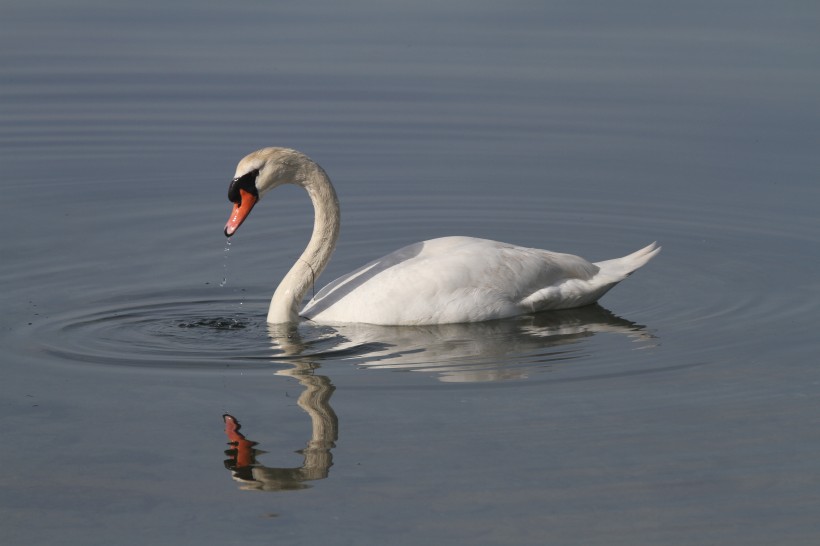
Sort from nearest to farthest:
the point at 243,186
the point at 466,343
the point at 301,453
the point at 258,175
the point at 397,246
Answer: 1. the point at 301,453
2. the point at 466,343
3. the point at 243,186
4. the point at 258,175
5. the point at 397,246

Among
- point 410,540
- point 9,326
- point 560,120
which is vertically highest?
point 560,120

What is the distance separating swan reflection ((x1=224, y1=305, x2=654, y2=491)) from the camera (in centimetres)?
874

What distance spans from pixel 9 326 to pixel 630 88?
9.91 metres

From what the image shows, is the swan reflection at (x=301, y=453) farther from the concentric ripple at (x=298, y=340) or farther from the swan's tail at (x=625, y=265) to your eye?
the swan's tail at (x=625, y=265)

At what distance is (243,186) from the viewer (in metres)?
10.9

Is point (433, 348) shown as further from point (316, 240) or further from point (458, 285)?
point (316, 240)

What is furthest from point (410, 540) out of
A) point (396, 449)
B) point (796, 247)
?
point (796, 247)

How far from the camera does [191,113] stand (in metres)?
17.4

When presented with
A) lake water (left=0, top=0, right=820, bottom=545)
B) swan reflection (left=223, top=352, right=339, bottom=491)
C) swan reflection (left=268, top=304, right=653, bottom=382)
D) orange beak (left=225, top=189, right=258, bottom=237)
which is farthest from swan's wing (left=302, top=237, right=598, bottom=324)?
swan reflection (left=223, top=352, right=339, bottom=491)

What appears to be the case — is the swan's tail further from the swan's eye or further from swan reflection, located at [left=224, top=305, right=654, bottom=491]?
the swan's eye

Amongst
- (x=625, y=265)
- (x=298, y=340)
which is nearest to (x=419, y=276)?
(x=298, y=340)

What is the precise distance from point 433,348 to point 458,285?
800 mm

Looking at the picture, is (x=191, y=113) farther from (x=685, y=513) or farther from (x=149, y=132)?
(x=685, y=513)

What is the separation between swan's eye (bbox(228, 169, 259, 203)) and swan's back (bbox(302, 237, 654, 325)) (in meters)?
0.98
